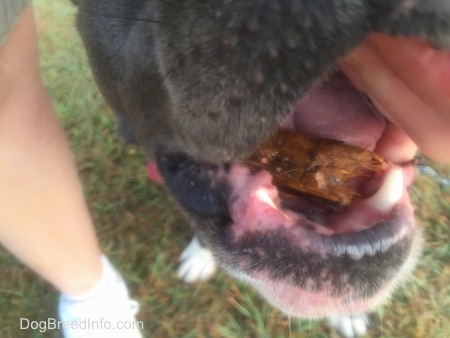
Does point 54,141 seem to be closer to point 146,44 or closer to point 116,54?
point 116,54

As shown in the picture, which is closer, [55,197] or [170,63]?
[170,63]

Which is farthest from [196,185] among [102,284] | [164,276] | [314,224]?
[164,276]

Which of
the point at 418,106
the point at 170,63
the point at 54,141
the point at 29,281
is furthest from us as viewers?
the point at 29,281

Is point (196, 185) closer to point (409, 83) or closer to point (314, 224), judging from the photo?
point (314, 224)

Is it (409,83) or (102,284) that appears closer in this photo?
(409,83)

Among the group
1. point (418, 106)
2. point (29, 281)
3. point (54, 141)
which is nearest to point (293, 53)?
point (418, 106)

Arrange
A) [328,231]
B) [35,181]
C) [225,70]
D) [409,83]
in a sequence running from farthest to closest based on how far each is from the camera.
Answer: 1. [35,181]
2. [328,231]
3. [409,83]
4. [225,70]

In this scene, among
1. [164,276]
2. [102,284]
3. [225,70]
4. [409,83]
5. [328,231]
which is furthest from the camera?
[164,276]
